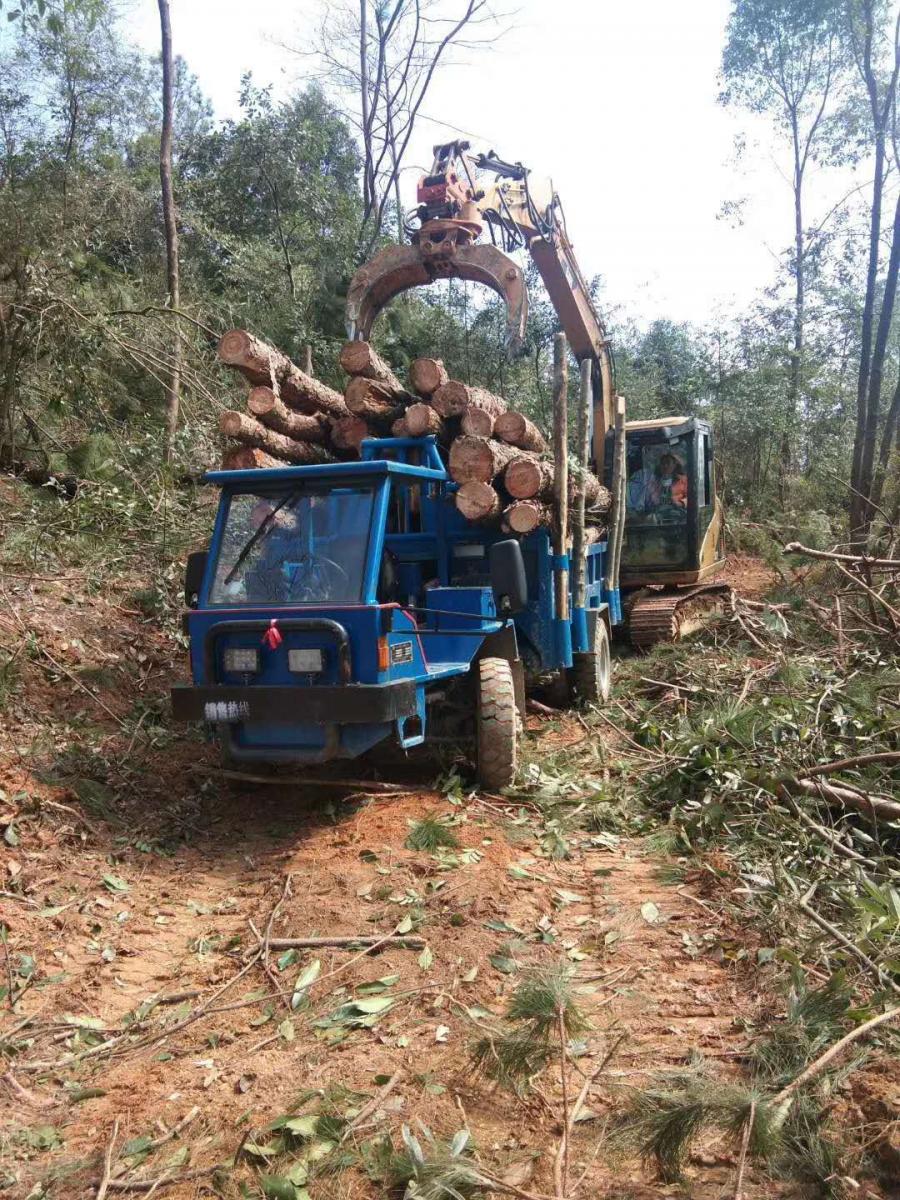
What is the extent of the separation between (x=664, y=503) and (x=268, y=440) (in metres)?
5.79

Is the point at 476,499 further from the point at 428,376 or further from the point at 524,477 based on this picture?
the point at 428,376

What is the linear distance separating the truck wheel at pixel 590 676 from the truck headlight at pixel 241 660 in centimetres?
347

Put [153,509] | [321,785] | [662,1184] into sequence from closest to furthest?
[662,1184] → [321,785] → [153,509]

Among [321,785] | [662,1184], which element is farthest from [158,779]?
[662,1184]

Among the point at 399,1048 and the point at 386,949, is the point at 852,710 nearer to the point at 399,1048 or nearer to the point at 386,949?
the point at 386,949

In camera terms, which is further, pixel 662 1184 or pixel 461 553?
pixel 461 553

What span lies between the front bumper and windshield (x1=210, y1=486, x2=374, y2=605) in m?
0.62

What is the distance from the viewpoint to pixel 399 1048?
3473 millimetres

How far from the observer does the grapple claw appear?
805 centimetres

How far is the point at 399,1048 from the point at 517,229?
8.48 m

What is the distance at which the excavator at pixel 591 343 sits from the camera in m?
8.41

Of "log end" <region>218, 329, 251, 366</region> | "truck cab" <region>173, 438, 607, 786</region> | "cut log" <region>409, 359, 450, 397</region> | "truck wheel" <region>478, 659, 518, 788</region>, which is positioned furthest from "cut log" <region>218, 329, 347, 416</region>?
"truck wheel" <region>478, 659, 518, 788</region>

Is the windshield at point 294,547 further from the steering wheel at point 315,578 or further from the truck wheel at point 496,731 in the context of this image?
the truck wheel at point 496,731

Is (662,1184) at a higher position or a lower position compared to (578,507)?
lower
